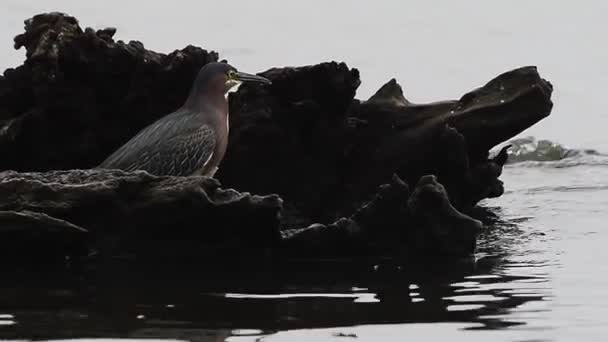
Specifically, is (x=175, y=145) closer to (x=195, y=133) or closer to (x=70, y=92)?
(x=195, y=133)

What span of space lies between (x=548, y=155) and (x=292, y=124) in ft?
22.8

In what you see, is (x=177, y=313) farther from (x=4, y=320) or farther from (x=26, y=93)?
(x=26, y=93)

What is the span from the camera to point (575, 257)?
39.0ft

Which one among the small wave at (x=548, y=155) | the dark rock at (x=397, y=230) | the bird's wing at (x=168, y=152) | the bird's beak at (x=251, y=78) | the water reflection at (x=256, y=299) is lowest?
the water reflection at (x=256, y=299)

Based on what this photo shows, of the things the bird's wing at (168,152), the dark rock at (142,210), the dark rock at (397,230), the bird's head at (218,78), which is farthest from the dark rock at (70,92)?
the dark rock at (397,230)

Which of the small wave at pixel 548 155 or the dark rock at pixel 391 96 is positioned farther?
the small wave at pixel 548 155

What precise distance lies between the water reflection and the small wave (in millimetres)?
6954

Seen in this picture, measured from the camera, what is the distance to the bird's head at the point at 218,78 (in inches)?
504

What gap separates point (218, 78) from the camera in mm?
13039

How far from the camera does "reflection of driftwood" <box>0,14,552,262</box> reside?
12375mm

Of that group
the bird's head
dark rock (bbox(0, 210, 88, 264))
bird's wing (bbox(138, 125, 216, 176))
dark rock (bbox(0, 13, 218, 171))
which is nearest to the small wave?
the bird's head

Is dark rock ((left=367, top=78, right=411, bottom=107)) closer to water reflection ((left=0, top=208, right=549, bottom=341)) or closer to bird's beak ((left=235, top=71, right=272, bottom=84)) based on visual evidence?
bird's beak ((left=235, top=71, right=272, bottom=84))

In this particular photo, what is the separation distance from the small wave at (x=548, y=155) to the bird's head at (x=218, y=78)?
608 cm

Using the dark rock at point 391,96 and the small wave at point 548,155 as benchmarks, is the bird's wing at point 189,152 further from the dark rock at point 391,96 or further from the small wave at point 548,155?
the small wave at point 548,155
